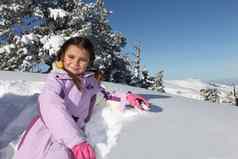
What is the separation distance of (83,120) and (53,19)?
50.5ft

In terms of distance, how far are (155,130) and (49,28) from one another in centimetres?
1491

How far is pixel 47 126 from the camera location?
298cm

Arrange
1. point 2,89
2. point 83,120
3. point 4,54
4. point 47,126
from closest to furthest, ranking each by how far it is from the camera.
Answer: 1. point 47,126
2. point 83,120
3. point 2,89
4. point 4,54

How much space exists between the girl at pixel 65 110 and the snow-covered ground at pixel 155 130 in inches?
11.4

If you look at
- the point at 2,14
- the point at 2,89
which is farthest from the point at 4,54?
the point at 2,89

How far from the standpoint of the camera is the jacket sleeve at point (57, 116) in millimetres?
2726

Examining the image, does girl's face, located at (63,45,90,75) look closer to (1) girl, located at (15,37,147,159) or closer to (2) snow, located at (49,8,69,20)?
(1) girl, located at (15,37,147,159)

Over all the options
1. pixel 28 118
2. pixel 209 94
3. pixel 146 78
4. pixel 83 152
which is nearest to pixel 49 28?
pixel 146 78

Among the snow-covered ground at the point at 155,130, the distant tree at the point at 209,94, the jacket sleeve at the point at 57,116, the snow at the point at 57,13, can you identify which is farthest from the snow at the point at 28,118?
the distant tree at the point at 209,94

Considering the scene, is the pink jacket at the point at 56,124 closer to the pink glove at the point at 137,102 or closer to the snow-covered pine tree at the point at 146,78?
the pink glove at the point at 137,102

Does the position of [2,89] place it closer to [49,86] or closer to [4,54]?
[49,86]

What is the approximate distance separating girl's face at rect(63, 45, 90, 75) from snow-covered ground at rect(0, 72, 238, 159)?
0.74 metres

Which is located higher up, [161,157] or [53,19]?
[53,19]

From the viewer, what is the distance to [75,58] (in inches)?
129
